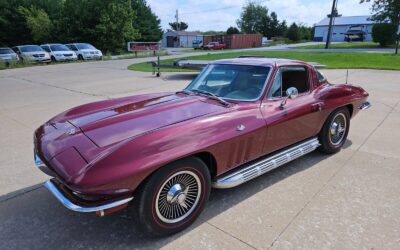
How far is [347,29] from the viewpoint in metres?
70.2

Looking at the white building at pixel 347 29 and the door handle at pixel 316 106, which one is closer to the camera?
the door handle at pixel 316 106

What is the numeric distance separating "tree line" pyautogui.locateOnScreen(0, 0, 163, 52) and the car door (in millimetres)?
34795

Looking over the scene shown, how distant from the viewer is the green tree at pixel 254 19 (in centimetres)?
8588

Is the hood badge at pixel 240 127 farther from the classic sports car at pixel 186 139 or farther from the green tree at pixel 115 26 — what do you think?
the green tree at pixel 115 26

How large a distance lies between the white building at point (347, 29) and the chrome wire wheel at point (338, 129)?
223ft

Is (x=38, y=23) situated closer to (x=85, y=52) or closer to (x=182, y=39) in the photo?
(x=85, y=52)

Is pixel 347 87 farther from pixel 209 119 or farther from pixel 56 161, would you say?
pixel 56 161

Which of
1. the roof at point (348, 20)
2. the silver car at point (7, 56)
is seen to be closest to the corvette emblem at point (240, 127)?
the silver car at point (7, 56)

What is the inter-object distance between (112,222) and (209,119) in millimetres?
1361

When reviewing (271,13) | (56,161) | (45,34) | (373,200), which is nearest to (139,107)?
(56,161)

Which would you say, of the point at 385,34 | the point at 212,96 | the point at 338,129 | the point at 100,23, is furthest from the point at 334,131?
the point at 100,23

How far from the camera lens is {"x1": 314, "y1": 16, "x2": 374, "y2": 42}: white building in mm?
64325

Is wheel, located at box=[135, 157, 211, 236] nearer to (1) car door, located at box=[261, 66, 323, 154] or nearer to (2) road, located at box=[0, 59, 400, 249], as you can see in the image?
(2) road, located at box=[0, 59, 400, 249]

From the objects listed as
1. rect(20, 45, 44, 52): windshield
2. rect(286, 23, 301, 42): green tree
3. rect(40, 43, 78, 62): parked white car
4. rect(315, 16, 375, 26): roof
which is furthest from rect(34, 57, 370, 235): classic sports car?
rect(315, 16, 375, 26): roof
